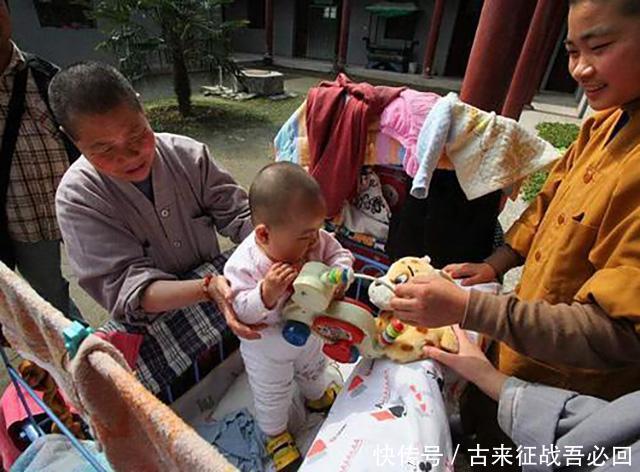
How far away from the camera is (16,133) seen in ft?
5.95

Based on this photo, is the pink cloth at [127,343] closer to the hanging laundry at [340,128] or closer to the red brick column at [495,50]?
the hanging laundry at [340,128]

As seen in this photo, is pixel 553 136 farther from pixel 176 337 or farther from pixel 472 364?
pixel 176 337

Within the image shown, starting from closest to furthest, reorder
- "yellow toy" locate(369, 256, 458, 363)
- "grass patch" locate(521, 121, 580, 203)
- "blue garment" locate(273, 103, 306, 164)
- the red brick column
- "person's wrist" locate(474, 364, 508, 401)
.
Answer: "person's wrist" locate(474, 364, 508, 401), "yellow toy" locate(369, 256, 458, 363), "blue garment" locate(273, 103, 306, 164), the red brick column, "grass patch" locate(521, 121, 580, 203)

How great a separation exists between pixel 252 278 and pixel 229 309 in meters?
0.12

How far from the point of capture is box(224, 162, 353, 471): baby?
120cm

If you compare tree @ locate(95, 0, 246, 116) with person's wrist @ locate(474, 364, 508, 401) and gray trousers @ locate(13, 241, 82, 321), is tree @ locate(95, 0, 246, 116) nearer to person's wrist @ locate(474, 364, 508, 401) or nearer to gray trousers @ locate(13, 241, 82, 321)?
gray trousers @ locate(13, 241, 82, 321)

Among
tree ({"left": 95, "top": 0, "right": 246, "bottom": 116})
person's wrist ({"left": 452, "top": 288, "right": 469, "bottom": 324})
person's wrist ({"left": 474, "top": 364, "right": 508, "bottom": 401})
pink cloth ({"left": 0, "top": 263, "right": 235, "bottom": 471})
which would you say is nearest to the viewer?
pink cloth ({"left": 0, "top": 263, "right": 235, "bottom": 471})

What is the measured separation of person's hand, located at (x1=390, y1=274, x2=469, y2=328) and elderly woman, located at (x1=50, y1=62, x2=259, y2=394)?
0.52m

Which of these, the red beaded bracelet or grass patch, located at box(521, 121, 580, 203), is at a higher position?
the red beaded bracelet

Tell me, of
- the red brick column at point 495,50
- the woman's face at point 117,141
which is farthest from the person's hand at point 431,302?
the red brick column at point 495,50

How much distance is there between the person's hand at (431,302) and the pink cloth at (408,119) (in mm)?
948

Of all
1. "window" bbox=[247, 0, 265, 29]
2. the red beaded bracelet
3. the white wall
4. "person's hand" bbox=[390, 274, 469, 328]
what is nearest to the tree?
the white wall

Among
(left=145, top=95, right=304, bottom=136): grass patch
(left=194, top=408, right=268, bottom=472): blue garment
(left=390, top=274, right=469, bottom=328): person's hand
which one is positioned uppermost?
(left=390, top=274, right=469, bottom=328): person's hand

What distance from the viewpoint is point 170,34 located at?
7148mm
